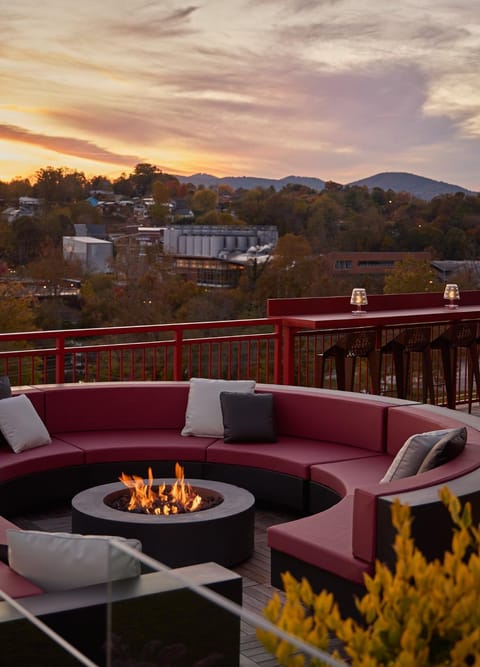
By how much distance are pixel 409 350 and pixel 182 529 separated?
513 cm

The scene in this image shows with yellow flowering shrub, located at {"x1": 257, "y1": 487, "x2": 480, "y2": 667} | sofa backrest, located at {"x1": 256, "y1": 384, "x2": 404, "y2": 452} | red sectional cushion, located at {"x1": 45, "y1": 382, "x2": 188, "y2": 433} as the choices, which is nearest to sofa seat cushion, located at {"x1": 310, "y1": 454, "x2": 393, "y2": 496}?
sofa backrest, located at {"x1": 256, "y1": 384, "x2": 404, "y2": 452}

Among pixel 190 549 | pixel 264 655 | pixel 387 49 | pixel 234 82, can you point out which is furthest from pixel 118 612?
pixel 234 82

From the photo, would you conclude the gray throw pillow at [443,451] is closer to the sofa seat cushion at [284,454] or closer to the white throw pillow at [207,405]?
the sofa seat cushion at [284,454]

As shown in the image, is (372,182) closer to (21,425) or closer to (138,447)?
(138,447)

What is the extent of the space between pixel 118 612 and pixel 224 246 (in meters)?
37.3

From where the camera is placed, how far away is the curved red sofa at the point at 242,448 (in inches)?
233

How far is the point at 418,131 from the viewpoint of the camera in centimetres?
3053

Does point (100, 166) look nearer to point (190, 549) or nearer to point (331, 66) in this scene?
point (331, 66)

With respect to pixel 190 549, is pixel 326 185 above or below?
above

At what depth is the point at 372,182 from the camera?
36.6m

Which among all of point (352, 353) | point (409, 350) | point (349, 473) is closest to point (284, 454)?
point (349, 473)

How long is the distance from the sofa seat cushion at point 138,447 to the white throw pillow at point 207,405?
0.31ft

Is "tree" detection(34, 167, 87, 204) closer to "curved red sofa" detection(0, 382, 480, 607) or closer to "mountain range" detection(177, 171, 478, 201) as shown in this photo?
"mountain range" detection(177, 171, 478, 201)

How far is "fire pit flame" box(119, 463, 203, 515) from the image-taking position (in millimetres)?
5355
